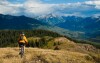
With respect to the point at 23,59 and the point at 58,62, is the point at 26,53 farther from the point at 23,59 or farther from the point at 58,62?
the point at 58,62

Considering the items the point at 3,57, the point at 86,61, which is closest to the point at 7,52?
the point at 3,57

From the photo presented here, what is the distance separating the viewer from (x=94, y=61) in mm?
41750

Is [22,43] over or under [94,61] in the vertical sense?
over

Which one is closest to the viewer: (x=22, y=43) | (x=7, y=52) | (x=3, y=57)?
(x=22, y=43)

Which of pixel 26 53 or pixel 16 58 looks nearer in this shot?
pixel 16 58

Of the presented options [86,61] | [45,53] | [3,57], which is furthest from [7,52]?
[86,61]

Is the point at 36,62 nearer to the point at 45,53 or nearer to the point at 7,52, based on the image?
the point at 45,53

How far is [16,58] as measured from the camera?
40.0 m

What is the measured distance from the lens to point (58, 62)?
3934 cm

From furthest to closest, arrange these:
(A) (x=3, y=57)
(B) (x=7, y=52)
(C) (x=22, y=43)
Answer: (B) (x=7, y=52) < (A) (x=3, y=57) < (C) (x=22, y=43)

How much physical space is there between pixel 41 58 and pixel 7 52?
22.6ft

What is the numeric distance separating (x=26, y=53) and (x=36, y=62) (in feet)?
12.7

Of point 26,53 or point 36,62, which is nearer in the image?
point 36,62

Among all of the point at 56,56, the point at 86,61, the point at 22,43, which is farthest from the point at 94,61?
the point at 22,43
